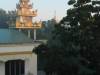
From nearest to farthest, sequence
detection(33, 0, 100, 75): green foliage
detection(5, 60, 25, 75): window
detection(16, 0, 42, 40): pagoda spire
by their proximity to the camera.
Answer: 1. detection(33, 0, 100, 75): green foliage
2. detection(5, 60, 25, 75): window
3. detection(16, 0, 42, 40): pagoda spire

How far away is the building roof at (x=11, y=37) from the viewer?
62.6 feet

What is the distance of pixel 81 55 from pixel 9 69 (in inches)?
287

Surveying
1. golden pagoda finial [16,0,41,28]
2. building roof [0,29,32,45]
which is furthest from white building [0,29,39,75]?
golden pagoda finial [16,0,41,28]

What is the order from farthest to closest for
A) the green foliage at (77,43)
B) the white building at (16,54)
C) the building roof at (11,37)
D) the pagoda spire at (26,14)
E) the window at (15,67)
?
the pagoda spire at (26,14) < the window at (15,67) < the building roof at (11,37) < the white building at (16,54) < the green foliage at (77,43)

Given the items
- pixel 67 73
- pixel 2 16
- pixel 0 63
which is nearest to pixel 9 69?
pixel 0 63

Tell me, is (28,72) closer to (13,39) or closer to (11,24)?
(13,39)

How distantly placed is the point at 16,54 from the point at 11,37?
1.40m

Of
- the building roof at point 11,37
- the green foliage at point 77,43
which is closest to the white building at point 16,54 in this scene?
the building roof at point 11,37

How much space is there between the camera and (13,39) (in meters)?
19.5

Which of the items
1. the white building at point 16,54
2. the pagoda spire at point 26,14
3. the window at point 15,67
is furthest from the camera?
the pagoda spire at point 26,14

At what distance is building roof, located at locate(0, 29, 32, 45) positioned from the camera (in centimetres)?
1907

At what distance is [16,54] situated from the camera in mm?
18953

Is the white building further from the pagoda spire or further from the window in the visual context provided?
the pagoda spire

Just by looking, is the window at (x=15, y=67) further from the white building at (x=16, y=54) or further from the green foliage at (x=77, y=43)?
the green foliage at (x=77, y=43)
